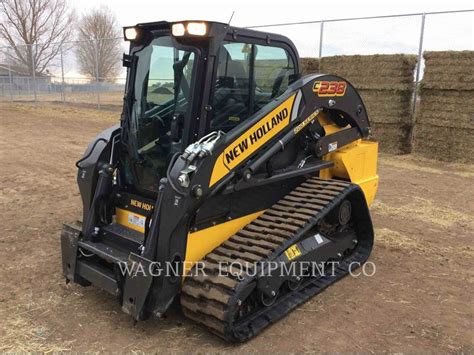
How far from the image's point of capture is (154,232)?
3539 mm

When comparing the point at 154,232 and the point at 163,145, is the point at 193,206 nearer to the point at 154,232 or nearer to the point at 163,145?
the point at 154,232

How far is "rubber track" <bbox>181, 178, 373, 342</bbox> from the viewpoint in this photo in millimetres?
3416

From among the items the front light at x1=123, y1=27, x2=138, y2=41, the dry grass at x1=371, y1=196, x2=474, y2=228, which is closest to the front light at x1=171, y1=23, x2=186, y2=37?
the front light at x1=123, y1=27, x2=138, y2=41

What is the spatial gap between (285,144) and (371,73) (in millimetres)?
7530

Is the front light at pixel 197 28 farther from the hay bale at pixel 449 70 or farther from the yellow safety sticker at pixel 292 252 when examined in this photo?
the hay bale at pixel 449 70

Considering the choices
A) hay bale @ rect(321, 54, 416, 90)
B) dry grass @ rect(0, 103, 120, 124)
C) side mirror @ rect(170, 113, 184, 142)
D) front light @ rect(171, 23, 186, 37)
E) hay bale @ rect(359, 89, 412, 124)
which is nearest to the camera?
front light @ rect(171, 23, 186, 37)

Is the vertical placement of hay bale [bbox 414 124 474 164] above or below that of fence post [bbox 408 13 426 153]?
below

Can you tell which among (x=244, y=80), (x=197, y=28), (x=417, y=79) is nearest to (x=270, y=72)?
(x=244, y=80)

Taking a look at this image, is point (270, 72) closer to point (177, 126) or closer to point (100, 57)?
point (177, 126)

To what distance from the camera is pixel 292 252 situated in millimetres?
4000

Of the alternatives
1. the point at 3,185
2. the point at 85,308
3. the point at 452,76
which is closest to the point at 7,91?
the point at 3,185

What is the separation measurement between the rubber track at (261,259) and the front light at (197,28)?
5.48 ft

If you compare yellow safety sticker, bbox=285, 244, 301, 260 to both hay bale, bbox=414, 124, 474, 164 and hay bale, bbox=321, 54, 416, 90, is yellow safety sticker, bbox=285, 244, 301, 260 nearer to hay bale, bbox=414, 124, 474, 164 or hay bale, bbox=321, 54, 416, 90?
hay bale, bbox=414, 124, 474, 164

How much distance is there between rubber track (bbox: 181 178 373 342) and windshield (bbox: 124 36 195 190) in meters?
0.92
